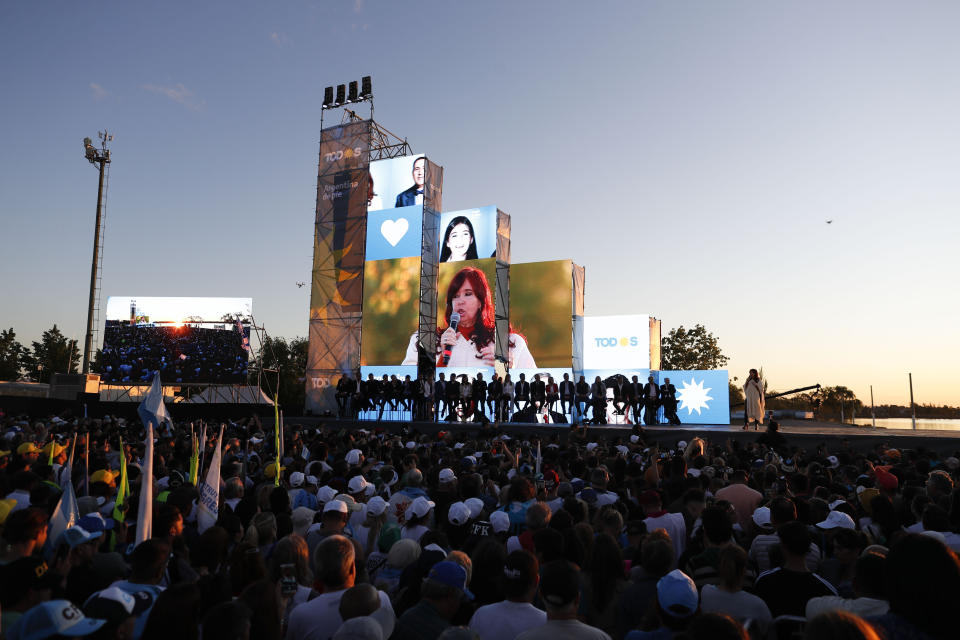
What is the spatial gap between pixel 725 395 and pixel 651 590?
24.8 meters

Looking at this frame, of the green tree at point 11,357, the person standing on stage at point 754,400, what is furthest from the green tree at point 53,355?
the person standing on stage at point 754,400

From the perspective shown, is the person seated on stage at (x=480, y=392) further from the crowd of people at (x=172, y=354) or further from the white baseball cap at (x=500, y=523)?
the white baseball cap at (x=500, y=523)

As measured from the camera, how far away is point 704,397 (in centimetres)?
2695

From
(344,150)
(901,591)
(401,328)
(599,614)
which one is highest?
(344,150)

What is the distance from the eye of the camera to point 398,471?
10.8 metres

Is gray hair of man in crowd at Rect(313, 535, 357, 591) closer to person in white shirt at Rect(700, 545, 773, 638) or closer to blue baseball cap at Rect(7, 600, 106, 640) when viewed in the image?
blue baseball cap at Rect(7, 600, 106, 640)

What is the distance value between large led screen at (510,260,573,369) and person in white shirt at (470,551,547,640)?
2673 cm

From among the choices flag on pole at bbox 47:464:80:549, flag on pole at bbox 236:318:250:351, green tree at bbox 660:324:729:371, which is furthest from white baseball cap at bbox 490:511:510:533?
green tree at bbox 660:324:729:371

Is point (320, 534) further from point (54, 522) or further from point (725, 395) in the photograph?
point (725, 395)

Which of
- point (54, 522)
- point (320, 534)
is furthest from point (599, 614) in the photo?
point (54, 522)

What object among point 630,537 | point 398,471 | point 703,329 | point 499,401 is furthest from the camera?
point 703,329

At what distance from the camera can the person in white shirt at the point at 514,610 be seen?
3.52m

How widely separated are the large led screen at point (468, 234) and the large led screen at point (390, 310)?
6.48 feet

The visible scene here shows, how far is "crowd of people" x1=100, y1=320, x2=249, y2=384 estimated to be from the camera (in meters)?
36.2
